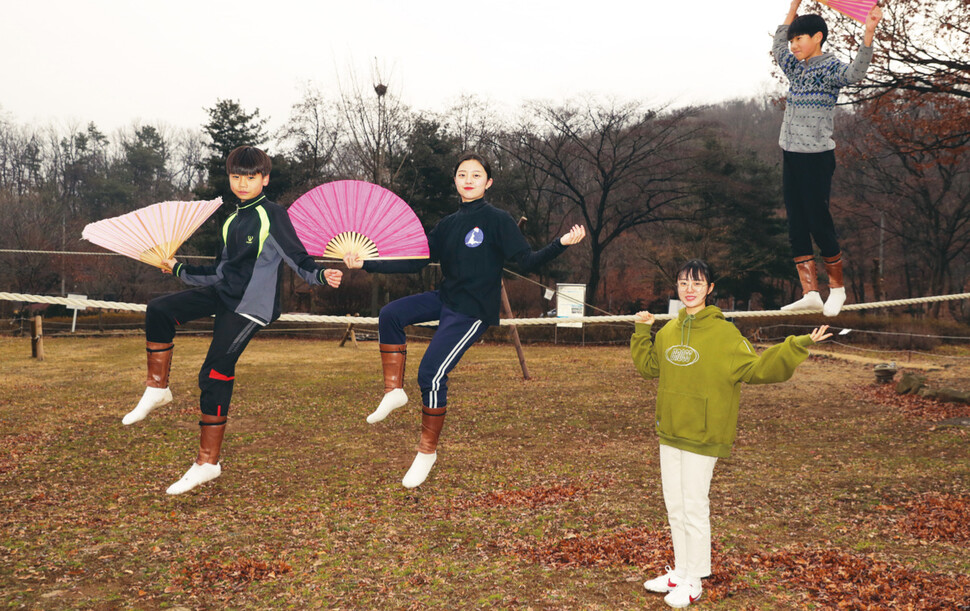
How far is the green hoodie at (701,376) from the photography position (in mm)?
4812

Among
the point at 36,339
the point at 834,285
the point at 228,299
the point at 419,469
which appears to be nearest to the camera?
the point at 228,299

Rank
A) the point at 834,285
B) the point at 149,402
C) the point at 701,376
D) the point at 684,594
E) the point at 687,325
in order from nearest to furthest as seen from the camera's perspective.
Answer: the point at 149,402
the point at 834,285
the point at 701,376
the point at 687,325
the point at 684,594

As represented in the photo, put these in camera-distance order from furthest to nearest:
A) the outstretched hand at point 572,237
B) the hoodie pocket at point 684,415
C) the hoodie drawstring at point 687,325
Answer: the hoodie drawstring at point 687,325, the hoodie pocket at point 684,415, the outstretched hand at point 572,237

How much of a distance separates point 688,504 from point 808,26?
11.7ft

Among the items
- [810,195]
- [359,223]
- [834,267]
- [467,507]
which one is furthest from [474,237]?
[467,507]

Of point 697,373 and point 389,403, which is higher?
point 697,373

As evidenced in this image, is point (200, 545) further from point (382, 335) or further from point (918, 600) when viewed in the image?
point (918, 600)

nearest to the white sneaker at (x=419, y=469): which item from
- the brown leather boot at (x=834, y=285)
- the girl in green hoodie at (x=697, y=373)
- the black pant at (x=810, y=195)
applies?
the girl in green hoodie at (x=697, y=373)

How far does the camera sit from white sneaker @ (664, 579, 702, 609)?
5.60 m

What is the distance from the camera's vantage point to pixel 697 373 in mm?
4879

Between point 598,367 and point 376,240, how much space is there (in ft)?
95.1

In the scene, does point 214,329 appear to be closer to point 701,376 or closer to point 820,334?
point 701,376

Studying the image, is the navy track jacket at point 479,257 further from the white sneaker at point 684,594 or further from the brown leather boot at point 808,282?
the white sneaker at point 684,594

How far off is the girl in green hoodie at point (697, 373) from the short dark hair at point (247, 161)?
2.76m
